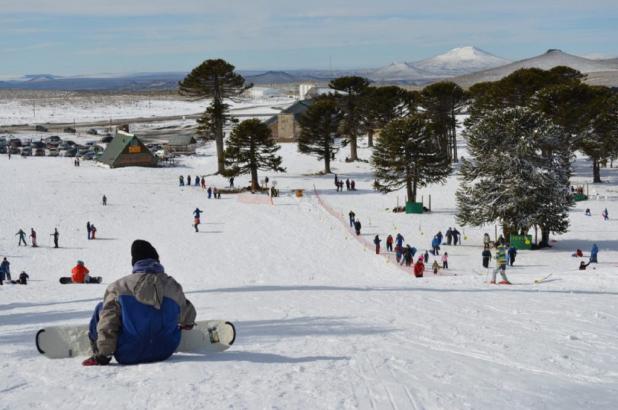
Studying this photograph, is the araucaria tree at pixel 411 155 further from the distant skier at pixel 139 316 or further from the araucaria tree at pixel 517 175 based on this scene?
the distant skier at pixel 139 316

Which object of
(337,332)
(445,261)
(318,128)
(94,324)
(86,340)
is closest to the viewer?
(94,324)

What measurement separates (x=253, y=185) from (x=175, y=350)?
39.1 meters

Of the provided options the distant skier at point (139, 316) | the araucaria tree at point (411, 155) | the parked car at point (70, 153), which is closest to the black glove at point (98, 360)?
the distant skier at point (139, 316)

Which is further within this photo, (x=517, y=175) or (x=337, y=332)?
(x=517, y=175)

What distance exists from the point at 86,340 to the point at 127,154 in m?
49.9

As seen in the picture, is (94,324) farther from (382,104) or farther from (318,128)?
(382,104)

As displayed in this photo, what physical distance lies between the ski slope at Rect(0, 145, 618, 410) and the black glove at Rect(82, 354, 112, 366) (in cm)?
9

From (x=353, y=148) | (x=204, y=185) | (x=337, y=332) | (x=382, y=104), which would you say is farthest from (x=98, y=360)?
(x=382, y=104)

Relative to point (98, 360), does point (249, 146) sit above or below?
above

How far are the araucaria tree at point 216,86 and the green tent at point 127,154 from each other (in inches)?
219

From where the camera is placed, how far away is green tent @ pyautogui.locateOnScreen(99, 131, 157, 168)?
55.0 m

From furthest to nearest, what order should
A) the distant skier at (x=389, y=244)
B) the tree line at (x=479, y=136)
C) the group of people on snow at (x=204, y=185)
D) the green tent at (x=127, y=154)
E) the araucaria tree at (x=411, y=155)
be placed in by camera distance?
1. the green tent at (x=127, y=154)
2. the group of people on snow at (x=204, y=185)
3. the araucaria tree at (x=411, y=155)
4. the tree line at (x=479, y=136)
5. the distant skier at (x=389, y=244)

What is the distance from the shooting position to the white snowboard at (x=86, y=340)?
7.09m

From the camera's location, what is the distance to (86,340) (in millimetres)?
7102
